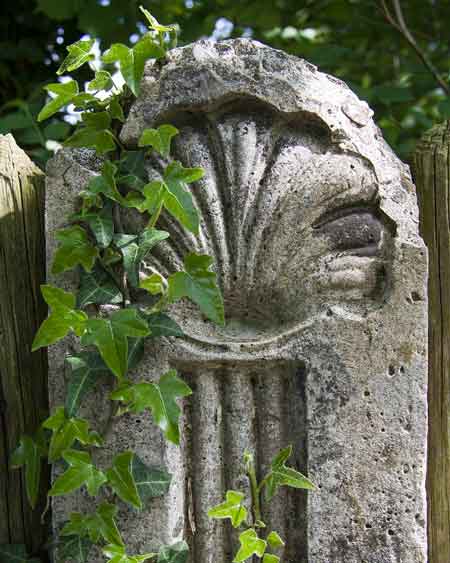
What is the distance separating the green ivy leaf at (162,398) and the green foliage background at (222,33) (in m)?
1.34

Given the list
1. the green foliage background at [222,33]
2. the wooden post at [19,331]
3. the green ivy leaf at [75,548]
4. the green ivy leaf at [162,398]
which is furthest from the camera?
the green foliage background at [222,33]

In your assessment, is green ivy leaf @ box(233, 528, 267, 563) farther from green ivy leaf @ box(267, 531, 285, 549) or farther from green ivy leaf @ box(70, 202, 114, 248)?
green ivy leaf @ box(70, 202, 114, 248)

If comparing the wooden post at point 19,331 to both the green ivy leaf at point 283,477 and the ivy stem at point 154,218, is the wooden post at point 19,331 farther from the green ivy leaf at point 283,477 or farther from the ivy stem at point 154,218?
the green ivy leaf at point 283,477

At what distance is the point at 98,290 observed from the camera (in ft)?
6.56

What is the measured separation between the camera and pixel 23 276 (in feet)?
7.68

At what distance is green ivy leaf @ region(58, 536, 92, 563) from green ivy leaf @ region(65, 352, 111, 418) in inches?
11.6

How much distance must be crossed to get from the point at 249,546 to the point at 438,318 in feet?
2.81

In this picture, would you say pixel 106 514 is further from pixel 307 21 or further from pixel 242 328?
pixel 307 21

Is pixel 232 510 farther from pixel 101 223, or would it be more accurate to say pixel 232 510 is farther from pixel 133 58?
pixel 133 58

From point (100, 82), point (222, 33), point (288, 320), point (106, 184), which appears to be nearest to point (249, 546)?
point (288, 320)

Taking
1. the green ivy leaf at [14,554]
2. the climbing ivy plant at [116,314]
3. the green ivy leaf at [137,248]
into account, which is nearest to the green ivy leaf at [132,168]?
the climbing ivy plant at [116,314]

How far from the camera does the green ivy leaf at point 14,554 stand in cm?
219

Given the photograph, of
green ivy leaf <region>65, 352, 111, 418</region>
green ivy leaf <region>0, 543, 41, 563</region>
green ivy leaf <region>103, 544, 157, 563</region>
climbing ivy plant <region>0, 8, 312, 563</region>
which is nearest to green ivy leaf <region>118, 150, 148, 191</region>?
climbing ivy plant <region>0, 8, 312, 563</region>

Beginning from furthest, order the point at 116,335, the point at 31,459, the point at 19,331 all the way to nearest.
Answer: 1. the point at 19,331
2. the point at 31,459
3. the point at 116,335
